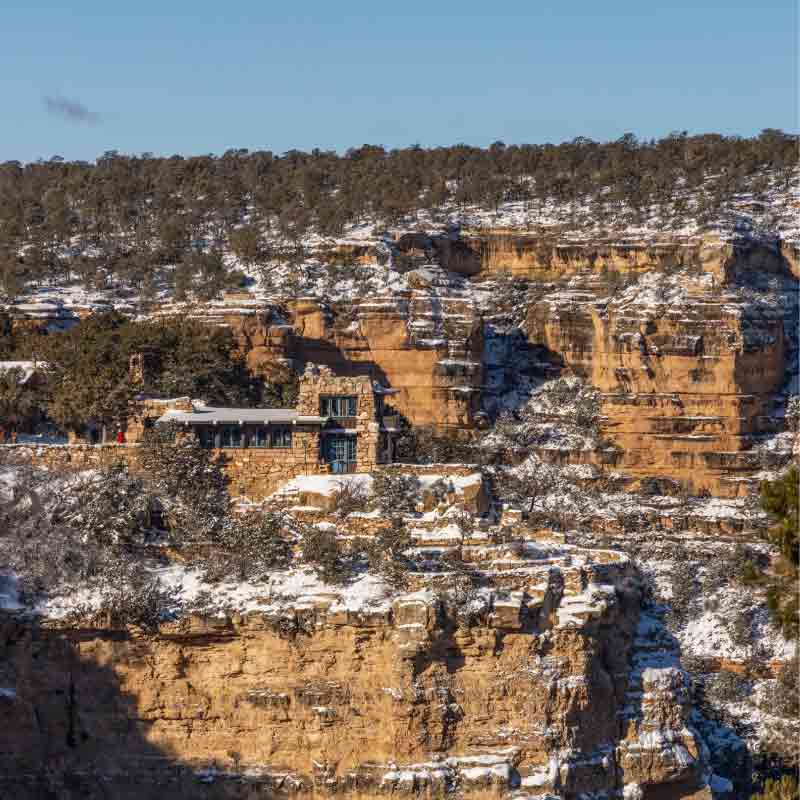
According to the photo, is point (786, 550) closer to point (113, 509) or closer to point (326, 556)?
point (326, 556)

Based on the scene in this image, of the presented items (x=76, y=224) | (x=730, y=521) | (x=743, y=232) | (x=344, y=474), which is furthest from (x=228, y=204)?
(x=344, y=474)

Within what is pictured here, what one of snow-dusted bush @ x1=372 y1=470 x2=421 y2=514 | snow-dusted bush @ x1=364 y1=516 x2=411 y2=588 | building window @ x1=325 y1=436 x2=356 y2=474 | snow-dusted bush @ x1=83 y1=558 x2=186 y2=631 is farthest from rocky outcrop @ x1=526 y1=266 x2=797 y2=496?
snow-dusted bush @ x1=83 y1=558 x2=186 y2=631

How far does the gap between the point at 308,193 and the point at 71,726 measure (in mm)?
Answer: 51852

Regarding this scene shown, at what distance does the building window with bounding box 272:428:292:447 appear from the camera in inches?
2113

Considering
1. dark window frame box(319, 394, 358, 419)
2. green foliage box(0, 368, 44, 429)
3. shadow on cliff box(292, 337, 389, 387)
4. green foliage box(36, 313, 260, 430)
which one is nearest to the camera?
dark window frame box(319, 394, 358, 419)

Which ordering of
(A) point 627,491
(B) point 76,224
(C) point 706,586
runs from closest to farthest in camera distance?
(C) point 706,586 < (A) point 627,491 < (B) point 76,224

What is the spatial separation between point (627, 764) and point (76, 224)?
179ft

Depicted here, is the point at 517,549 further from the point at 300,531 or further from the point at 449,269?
the point at 449,269

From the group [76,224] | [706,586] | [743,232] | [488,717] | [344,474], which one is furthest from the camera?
[76,224]

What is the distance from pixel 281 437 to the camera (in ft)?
177

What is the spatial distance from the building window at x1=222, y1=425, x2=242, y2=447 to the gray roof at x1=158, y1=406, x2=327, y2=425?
196 millimetres

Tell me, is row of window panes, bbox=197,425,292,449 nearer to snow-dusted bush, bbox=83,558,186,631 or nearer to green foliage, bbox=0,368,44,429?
snow-dusted bush, bbox=83,558,186,631

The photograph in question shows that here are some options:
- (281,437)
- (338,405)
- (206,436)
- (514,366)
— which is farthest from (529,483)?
(206,436)

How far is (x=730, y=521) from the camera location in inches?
3000
